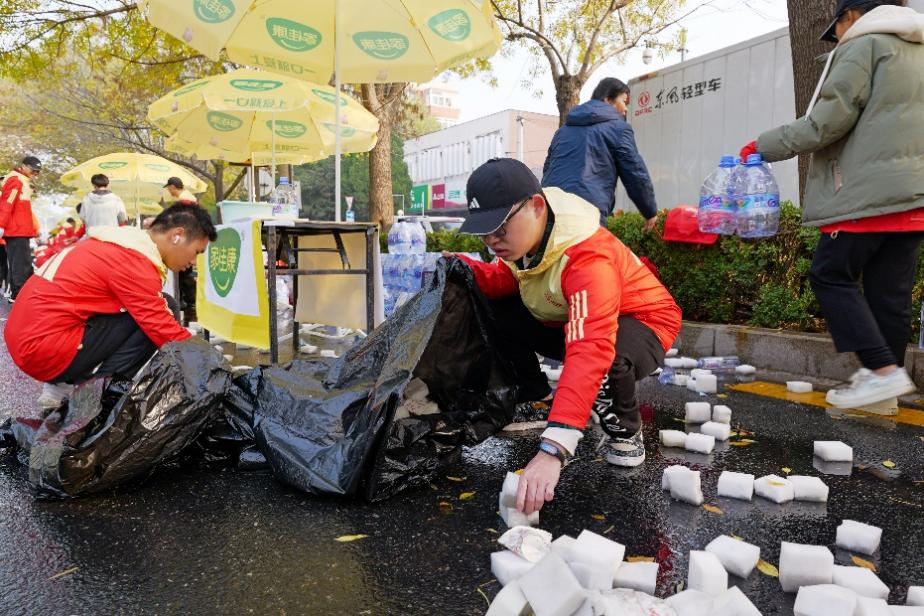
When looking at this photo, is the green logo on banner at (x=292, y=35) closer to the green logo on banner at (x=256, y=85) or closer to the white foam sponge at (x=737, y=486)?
the green logo on banner at (x=256, y=85)

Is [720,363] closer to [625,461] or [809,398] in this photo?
[809,398]

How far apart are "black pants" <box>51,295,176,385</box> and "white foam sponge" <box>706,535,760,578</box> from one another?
260cm

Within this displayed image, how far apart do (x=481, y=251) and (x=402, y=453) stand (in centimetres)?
550

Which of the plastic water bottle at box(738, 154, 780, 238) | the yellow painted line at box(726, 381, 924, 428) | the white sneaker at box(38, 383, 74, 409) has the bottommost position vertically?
the yellow painted line at box(726, 381, 924, 428)

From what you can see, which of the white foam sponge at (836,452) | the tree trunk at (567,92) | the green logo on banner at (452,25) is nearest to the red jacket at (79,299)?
the white foam sponge at (836,452)

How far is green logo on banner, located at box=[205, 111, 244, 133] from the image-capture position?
25.0 ft

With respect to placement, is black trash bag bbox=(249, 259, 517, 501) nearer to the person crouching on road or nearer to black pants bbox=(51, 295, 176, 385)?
the person crouching on road

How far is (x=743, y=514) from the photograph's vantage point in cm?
223

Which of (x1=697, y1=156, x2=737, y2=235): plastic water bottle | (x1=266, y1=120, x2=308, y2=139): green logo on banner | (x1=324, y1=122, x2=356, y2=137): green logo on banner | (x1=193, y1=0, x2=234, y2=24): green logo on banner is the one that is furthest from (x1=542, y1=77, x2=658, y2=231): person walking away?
(x1=266, y1=120, x2=308, y2=139): green logo on banner

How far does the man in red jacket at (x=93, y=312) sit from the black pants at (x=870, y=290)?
3.18 meters

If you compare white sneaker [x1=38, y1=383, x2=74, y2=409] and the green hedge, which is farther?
the green hedge

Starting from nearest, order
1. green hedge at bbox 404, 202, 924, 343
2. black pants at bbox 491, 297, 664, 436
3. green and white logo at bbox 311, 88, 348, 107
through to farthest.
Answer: black pants at bbox 491, 297, 664, 436 < green hedge at bbox 404, 202, 924, 343 < green and white logo at bbox 311, 88, 348, 107

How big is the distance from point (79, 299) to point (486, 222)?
6.53 feet

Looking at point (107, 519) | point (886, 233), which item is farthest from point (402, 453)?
point (886, 233)
